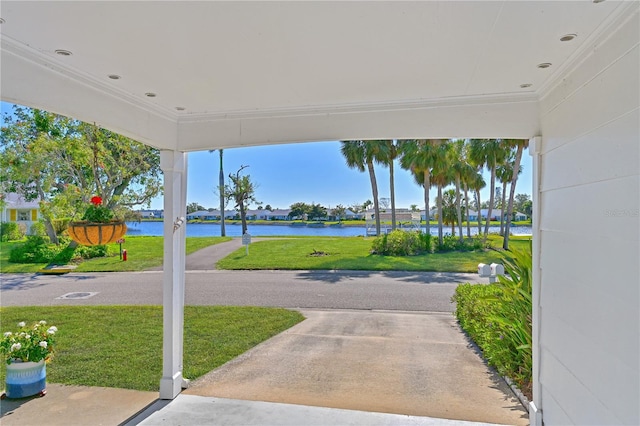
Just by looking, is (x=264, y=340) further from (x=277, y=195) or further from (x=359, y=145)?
(x=277, y=195)

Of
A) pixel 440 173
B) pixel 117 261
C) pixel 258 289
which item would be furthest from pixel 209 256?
pixel 440 173

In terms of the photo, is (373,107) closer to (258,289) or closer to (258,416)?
(258,416)

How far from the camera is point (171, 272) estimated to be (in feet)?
10.1

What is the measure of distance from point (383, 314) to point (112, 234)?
487 centimetres

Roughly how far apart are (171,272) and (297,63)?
2.02m

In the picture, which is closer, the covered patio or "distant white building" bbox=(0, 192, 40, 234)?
the covered patio

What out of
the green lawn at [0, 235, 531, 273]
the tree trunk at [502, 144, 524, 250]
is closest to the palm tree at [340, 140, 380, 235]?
the green lawn at [0, 235, 531, 273]

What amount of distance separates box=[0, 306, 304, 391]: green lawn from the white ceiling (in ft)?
7.75

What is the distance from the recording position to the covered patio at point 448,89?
139cm

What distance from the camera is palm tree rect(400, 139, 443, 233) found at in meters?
13.4

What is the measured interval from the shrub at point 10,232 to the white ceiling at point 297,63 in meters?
12.3

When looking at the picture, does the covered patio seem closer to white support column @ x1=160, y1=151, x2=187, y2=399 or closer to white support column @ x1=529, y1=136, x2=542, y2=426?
white support column @ x1=529, y1=136, x2=542, y2=426

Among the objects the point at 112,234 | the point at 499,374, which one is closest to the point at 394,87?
the point at 112,234

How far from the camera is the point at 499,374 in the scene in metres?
3.54
